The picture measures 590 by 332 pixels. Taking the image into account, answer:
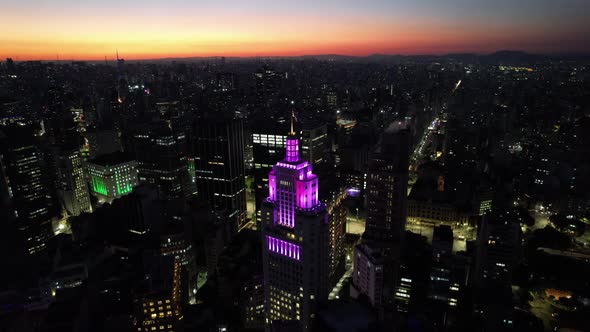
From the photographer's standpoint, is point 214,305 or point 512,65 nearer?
point 214,305

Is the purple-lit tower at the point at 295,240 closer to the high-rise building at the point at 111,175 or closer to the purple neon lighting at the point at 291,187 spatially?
the purple neon lighting at the point at 291,187

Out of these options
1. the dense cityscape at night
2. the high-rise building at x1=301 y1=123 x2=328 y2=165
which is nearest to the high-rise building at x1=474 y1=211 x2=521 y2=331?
the dense cityscape at night

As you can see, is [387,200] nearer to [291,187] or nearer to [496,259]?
[496,259]

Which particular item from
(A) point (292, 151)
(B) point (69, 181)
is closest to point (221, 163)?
(B) point (69, 181)

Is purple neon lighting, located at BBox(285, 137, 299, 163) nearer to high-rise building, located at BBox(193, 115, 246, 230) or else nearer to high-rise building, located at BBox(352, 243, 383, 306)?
high-rise building, located at BBox(352, 243, 383, 306)

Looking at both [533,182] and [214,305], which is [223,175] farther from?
[533,182]

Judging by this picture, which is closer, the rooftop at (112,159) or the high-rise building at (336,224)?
the high-rise building at (336,224)

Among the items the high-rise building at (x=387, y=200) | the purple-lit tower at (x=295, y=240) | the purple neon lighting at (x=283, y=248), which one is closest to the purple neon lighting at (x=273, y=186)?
the purple-lit tower at (x=295, y=240)

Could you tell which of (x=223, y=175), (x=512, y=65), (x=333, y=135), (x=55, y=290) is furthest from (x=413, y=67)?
(x=55, y=290)
